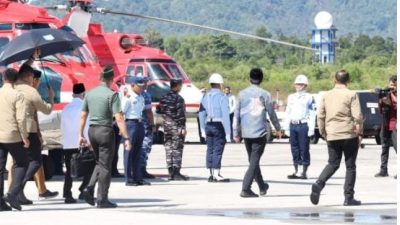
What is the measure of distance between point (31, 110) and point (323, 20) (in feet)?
430

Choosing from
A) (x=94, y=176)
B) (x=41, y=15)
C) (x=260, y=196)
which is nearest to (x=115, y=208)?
(x=94, y=176)

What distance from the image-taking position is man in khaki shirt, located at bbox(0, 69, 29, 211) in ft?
51.9

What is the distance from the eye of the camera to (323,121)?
54.9ft

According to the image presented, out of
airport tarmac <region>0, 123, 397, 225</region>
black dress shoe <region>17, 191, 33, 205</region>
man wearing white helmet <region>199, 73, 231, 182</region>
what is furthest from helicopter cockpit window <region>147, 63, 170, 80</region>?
black dress shoe <region>17, 191, 33, 205</region>

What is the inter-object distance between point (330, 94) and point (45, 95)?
5.83 m

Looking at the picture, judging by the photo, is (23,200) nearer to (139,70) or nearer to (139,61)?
(139,70)

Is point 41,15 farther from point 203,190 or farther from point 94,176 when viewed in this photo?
point 94,176

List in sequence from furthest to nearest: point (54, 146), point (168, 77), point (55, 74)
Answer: point (168, 77), point (55, 74), point (54, 146)

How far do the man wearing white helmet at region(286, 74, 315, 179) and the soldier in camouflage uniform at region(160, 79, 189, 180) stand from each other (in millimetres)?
1774

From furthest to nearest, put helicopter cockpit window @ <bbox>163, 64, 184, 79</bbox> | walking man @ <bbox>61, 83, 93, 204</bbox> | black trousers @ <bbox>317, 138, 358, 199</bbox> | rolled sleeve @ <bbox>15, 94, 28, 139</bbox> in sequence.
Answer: helicopter cockpit window @ <bbox>163, 64, 184, 79</bbox>
walking man @ <bbox>61, 83, 93, 204</bbox>
black trousers @ <bbox>317, 138, 358, 199</bbox>
rolled sleeve @ <bbox>15, 94, 28, 139</bbox>

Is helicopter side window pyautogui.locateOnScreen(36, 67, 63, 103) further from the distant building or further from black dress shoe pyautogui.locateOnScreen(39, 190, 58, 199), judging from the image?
the distant building

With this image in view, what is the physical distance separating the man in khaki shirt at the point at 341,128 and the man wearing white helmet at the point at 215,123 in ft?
12.4

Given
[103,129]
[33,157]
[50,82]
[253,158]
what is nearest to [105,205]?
[103,129]

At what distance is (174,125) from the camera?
2108 centimetres
